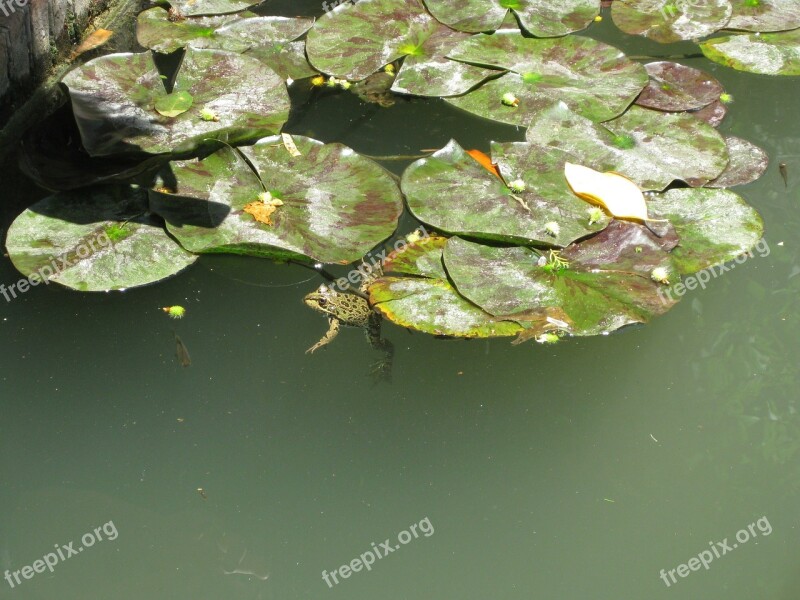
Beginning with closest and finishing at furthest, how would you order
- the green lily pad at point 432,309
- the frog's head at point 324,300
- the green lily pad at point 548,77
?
the green lily pad at point 432,309 < the frog's head at point 324,300 < the green lily pad at point 548,77

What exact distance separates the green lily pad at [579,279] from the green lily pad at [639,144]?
310mm

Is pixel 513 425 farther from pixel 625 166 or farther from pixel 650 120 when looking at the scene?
pixel 650 120

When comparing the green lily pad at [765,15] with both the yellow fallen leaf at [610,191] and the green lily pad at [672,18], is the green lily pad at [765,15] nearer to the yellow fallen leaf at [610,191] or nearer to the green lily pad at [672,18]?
the green lily pad at [672,18]

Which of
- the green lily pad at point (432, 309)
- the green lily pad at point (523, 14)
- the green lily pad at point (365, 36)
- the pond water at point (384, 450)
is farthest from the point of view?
the green lily pad at point (523, 14)

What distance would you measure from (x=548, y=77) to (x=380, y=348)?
1.32 metres

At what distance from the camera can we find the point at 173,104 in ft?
8.86

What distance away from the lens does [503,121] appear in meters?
2.88

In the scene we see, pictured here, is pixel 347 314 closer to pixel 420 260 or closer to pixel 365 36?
pixel 420 260

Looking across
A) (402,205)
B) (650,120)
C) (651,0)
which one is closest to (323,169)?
(402,205)

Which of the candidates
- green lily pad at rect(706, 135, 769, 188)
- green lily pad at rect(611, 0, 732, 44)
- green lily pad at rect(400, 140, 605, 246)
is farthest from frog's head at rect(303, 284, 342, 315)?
green lily pad at rect(611, 0, 732, 44)

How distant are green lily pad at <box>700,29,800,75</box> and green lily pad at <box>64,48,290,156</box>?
176 centimetres

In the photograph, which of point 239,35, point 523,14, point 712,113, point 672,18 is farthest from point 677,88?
point 239,35

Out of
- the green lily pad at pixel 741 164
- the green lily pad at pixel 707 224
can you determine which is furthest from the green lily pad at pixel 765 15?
the green lily pad at pixel 707 224

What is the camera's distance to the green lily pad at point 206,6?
10.5 ft
